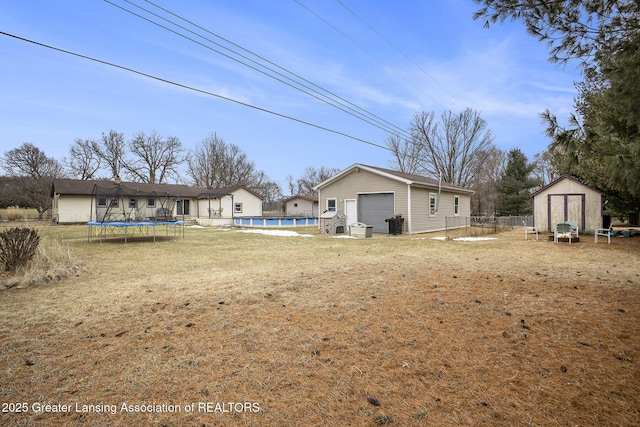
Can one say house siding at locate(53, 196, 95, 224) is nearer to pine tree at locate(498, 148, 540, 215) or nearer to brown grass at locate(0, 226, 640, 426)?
brown grass at locate(0, 226, 640, 426)

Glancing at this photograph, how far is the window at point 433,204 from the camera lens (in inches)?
792

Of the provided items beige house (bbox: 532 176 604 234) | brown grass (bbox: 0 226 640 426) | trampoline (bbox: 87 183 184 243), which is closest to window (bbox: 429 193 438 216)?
beige house (bbox: 532 176 604 234)

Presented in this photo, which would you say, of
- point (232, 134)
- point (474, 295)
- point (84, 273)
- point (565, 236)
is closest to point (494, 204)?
point (565, 236)

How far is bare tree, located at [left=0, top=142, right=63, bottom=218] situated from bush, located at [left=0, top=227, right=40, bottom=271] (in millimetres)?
35200

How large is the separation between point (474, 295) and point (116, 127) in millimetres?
50713

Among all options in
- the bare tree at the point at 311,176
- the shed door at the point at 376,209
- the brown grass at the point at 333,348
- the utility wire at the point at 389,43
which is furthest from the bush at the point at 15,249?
the bare tree at the point at 311,176

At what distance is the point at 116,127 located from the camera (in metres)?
43.5

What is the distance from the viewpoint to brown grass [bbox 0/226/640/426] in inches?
90.2

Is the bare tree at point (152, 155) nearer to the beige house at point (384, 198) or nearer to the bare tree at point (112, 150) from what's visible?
the bare tree at point (112, 150)

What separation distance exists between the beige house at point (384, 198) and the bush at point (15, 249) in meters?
15.5

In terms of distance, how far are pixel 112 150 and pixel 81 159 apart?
12.6ft

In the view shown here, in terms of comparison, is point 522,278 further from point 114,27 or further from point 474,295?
point 114,27

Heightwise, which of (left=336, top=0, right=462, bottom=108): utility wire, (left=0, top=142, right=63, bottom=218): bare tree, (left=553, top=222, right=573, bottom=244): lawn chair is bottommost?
(left=553, top=222, right=573, bottom=244): lawn chair

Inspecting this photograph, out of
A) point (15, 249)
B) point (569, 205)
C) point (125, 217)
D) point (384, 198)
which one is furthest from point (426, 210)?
point (15, 249)
